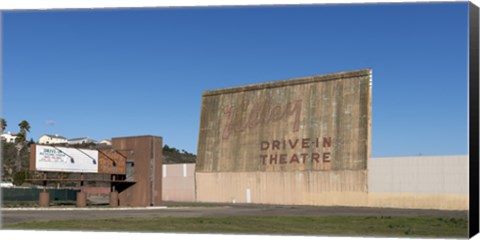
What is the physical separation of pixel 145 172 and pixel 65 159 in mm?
6111

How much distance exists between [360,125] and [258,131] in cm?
1165

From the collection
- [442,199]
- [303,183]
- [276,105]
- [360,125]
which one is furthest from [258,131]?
[442,199]

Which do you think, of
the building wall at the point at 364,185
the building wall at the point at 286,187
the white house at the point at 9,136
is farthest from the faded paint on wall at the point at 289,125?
the white house at the point at 9,136

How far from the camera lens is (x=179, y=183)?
2822 inches

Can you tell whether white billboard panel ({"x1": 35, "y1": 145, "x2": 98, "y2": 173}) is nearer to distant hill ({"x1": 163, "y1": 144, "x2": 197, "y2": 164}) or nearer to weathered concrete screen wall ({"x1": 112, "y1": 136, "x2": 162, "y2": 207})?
weathered concrete screen wall ({"x1": 112, "y1": 136, "x2": 162, "y2": 207})

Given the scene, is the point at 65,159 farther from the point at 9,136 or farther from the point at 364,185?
the point at 9,136

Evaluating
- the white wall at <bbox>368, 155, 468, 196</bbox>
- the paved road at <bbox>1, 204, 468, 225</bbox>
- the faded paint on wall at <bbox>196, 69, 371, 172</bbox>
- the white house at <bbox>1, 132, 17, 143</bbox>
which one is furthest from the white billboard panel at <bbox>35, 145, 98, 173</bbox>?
the white house at <bbox>1, 132, 17, 143</bbox>

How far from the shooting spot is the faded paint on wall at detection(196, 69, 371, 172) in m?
57.2

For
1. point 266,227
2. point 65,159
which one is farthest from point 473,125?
point 65,159

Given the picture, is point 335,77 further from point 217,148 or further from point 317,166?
point 217,148

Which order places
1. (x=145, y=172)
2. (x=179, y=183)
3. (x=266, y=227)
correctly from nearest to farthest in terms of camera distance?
(x=266, y=227) < (x=145, y=172) < (x=179, y=183)

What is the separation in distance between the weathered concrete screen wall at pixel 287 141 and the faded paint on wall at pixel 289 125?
0.28 ft

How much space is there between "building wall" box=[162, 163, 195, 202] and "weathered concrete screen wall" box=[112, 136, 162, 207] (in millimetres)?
20315

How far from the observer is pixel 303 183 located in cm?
6012
